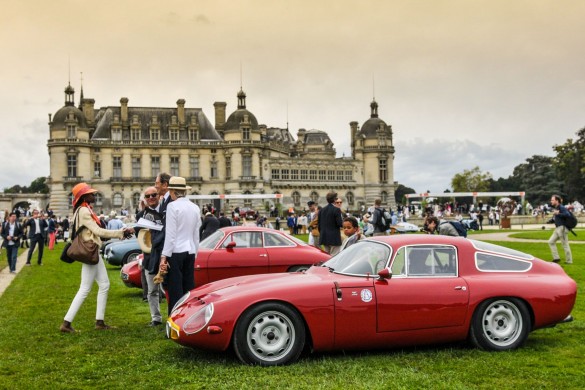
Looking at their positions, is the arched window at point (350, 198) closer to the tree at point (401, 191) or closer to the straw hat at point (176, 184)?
the tree at point (401, 191)

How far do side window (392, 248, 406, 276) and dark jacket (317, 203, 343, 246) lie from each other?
19.4 ft

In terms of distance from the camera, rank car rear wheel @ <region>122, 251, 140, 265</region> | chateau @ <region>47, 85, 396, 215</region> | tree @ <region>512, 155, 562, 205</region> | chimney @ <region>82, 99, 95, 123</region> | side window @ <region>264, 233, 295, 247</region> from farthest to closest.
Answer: tree @ <region>512, 155, 562, 205</region> < chimney @ <region>82, 99, 95, 123</region> < chateau @ <region>47, 85, 396, 215</region> < car rear wheel @ <region>122, 251, 140, 265</region> < side window @ <region>264, 233, 295, 247</region>

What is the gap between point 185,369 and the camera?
7.54m

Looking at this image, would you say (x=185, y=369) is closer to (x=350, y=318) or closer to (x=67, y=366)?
(x=67, y=366)

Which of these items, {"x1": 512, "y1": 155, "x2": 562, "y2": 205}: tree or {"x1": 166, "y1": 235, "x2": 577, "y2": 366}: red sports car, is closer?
{"x1": 166, "y1": 235, "x2": 577, "y2": 366}: red sports car

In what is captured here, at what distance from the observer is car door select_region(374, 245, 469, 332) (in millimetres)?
7980

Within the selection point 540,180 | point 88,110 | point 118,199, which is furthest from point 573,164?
point 88,110

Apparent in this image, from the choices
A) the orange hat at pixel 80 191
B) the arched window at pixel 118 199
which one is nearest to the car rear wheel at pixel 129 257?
the orange hat at pixel 80 191

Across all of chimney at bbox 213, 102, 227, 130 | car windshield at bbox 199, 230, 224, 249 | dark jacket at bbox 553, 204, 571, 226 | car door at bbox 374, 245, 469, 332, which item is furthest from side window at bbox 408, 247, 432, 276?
chimney at bbox 213, 102, 227, 130

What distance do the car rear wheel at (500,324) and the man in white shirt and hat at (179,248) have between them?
13.1ft

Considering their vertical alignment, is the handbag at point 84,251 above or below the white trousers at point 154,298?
above

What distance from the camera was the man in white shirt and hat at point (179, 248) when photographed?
31.2 ft

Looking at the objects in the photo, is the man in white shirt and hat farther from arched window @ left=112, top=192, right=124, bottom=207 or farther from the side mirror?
arched window @ left=112, top=192, right=124, bottom=207

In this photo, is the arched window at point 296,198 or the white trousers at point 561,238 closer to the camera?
the white trousers at point 561,238
